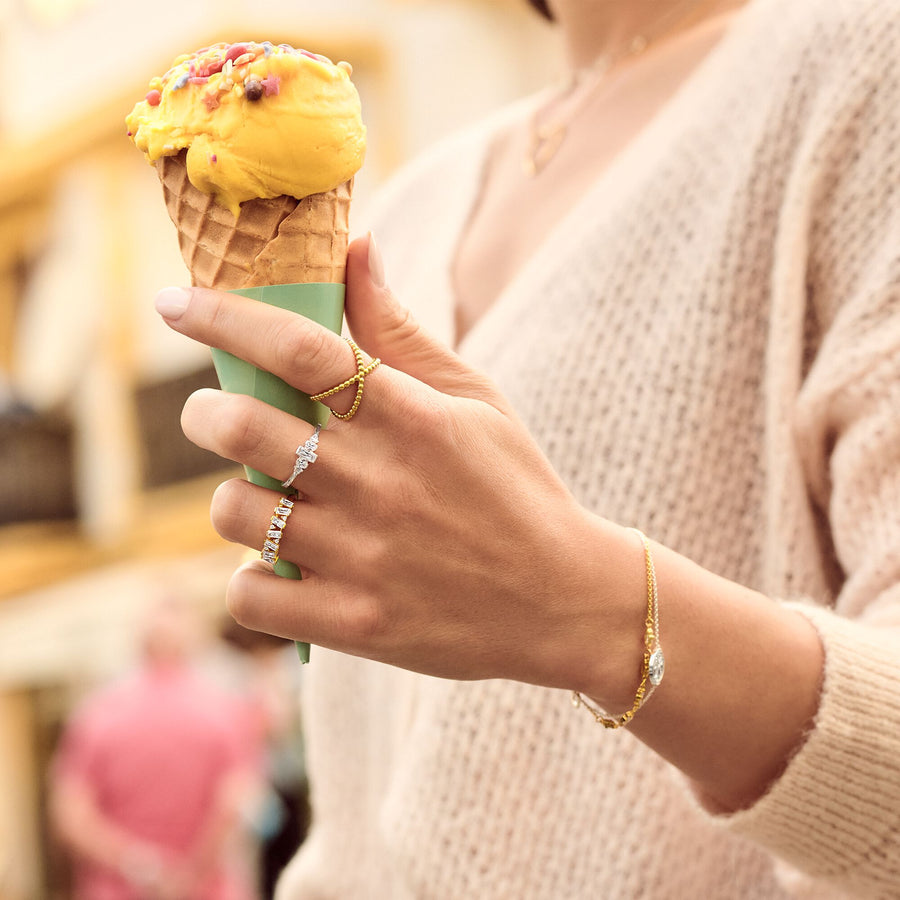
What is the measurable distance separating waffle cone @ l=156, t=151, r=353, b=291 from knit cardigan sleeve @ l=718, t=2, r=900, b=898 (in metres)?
0.52

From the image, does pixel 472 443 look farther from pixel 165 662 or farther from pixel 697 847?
pixel 165 662

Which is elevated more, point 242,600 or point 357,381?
point 357,381

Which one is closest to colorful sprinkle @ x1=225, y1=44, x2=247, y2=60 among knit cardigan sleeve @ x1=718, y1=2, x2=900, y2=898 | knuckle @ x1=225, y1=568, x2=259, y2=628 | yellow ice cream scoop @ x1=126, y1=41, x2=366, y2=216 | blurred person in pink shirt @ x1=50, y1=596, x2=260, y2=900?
yellow ice cream scoop @ x1=126, y1=41, x2=366, y2=216

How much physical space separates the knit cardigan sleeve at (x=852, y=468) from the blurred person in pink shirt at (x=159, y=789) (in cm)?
394

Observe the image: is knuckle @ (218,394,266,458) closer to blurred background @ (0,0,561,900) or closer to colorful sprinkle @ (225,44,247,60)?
colorful sprinkle @ (225,44,247,60)

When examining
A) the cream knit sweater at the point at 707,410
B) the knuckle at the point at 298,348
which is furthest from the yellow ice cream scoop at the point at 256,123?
the cream knit sweater at the point at 707,410

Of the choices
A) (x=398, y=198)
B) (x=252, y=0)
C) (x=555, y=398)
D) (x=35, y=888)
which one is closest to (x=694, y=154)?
(x=555, y=398)

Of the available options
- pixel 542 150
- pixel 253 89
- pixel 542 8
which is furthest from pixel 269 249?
pixel 542 8

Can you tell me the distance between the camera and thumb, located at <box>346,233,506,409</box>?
93 cm

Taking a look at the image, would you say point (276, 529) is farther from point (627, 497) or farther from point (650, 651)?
point (627, 497)

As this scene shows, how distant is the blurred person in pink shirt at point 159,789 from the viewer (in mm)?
4727

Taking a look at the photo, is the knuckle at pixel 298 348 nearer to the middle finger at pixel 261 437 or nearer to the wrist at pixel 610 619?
the middle finger at pixel 261 437

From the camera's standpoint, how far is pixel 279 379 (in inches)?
35.4

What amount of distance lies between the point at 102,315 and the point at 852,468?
9552mm
